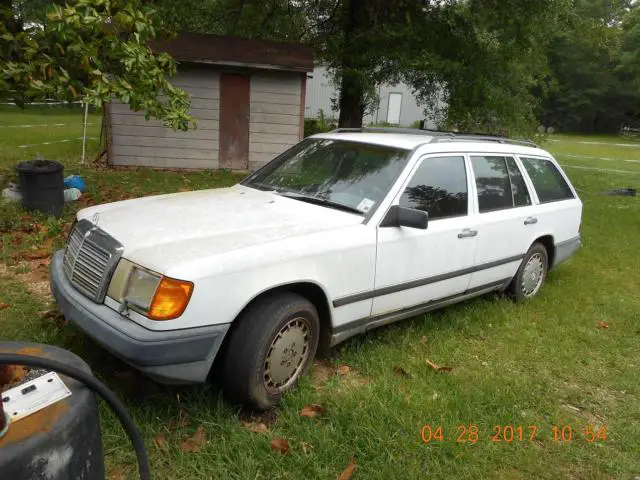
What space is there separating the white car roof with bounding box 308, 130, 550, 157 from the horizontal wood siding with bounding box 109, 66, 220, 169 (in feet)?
24.6

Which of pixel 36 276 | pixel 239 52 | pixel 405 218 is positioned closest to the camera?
pixel 405 218

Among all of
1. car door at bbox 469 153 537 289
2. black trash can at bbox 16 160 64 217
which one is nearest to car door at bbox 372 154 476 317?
car door at bbox 469 153 537 289

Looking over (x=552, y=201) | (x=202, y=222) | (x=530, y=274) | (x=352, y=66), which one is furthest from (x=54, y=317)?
(x=352, y=66)

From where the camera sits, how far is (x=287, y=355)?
320 cm

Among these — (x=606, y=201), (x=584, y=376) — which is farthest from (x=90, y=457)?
(x=606, y=201)

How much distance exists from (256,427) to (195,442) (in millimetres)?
364

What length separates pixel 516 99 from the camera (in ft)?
32.9

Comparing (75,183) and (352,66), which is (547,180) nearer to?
(352,66)

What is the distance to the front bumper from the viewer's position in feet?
8.57

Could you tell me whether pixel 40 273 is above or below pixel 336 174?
below

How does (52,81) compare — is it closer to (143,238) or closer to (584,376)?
(143,238)

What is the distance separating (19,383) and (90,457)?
1.10 feet

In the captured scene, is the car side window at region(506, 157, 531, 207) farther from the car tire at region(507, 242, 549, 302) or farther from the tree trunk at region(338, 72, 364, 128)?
the tree trunk at region(338, 72, 364, 128)

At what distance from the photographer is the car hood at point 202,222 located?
9.25 ft
